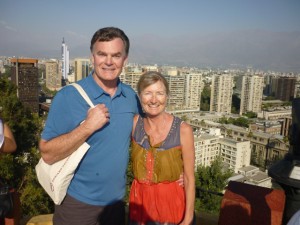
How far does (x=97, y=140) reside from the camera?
1439 millimetres

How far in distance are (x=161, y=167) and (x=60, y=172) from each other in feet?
1.49

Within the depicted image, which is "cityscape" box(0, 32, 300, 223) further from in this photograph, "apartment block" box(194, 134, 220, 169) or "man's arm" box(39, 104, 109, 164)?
"man's arm" box(39, 104, 109, 164)

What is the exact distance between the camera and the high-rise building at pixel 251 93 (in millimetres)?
41250

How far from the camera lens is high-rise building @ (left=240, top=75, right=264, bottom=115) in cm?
4125

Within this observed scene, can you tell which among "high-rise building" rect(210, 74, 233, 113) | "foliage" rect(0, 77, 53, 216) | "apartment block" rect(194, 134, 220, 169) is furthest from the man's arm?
"high-rise building" rect(210, 74, 233, 113)

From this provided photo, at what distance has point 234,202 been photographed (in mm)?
1524

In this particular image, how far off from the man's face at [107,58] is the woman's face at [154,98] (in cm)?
18

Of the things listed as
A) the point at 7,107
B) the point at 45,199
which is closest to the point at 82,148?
the point at 45,199

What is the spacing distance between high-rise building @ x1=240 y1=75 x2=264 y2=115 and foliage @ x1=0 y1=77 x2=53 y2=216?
127 ft

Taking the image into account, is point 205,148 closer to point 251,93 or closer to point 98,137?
point 251,93

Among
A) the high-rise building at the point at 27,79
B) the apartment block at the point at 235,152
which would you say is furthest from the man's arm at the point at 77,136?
the high-rise building at the point at 27,79

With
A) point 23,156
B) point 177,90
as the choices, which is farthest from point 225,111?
point 23,156

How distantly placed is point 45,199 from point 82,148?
4015 millimetres

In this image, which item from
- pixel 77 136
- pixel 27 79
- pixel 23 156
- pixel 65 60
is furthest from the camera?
pixel 65 60
